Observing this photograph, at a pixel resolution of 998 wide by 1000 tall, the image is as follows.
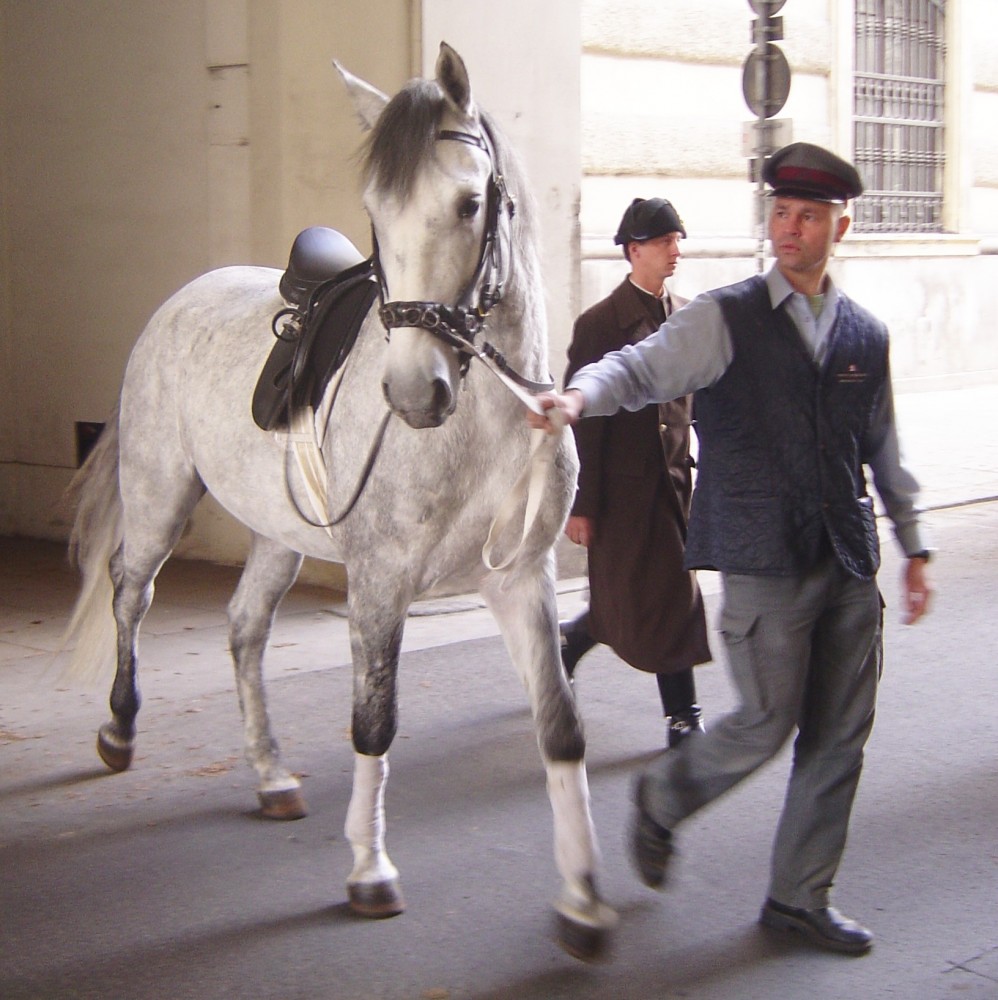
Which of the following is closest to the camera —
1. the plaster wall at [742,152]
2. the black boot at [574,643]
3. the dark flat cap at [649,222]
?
the dark flat cap at [649,222]

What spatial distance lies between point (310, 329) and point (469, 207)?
100cm

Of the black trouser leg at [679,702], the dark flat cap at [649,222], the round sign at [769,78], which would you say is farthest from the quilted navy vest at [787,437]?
the round sign at [769,78]

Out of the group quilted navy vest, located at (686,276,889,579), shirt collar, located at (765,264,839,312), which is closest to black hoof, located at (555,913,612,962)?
quilted navy vest, located at (686,276,889,579)

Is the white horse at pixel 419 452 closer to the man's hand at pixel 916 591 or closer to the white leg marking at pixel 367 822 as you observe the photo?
the white leg marking at pixel 367 822

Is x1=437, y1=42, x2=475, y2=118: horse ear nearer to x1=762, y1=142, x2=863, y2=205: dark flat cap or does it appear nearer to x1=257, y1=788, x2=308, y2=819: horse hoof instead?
x1=762, y1=142, x2=863, y2=205: dark flat cap

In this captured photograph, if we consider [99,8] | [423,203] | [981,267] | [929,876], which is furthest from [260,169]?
[981,267]

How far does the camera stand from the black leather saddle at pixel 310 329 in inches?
178

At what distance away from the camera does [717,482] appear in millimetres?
3875

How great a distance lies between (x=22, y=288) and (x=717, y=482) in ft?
25.2

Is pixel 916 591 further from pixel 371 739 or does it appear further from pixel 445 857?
pixel 445 857

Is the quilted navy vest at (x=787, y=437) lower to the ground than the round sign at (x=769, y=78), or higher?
lower

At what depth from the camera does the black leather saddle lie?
452 cm

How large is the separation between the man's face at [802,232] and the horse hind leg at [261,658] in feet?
7.68

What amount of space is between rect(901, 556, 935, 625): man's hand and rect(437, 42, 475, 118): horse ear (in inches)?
65.0
